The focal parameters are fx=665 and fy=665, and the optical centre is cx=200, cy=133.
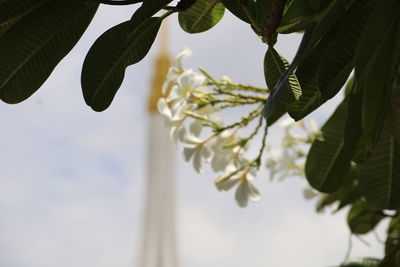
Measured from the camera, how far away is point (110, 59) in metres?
0.46

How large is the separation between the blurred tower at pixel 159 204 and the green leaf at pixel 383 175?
9.55 meters

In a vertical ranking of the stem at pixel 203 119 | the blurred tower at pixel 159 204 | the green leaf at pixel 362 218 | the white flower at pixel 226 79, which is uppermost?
the white flower at pixel 226 79

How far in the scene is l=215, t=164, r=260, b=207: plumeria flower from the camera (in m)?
0.85

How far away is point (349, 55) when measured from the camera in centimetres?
42

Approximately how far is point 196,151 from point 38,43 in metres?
0.44

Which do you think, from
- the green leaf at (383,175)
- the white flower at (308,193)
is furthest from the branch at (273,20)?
the white flower at (308,193)

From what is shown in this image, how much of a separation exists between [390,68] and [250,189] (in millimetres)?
512

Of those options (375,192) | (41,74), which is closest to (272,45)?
(41,74)

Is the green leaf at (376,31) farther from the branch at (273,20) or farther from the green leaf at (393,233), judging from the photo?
the green leaf at (393,233)

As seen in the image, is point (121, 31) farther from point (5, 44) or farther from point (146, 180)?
point (146, 180)

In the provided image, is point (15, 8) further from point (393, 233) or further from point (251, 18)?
point (393, 233)

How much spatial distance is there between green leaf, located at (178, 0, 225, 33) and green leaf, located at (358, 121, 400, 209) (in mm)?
230

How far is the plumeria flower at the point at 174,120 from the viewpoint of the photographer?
2.84ft

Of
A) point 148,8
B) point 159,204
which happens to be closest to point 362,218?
point 148,8
